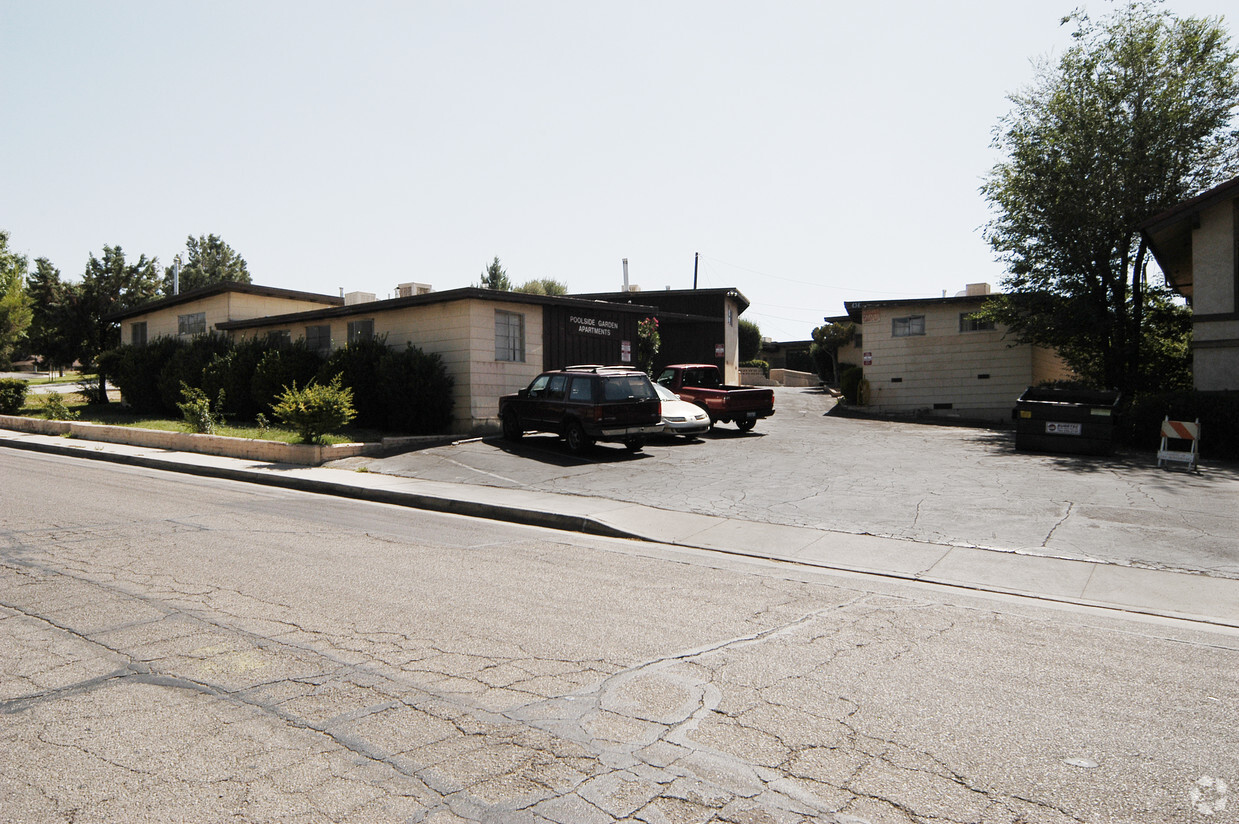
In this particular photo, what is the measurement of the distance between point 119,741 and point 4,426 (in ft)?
98.3

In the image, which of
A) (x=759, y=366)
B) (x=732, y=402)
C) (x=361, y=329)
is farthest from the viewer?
(x=759, y=366)

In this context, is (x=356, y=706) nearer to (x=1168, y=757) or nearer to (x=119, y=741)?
(x=119, y=741)

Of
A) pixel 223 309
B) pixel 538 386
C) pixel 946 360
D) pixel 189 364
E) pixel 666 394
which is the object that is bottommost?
pixel 666 394

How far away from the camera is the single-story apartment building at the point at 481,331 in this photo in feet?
63.4

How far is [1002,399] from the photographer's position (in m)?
27.0

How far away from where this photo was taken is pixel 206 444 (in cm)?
1905

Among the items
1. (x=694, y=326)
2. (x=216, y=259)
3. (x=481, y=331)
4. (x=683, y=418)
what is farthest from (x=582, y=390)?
(x=216, y=259)

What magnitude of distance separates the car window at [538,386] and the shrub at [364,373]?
14.6ft

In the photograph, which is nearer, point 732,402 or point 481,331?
point 481,331

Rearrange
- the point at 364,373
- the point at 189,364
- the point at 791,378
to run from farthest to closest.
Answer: the point at 791,378
the point at 189,364
the point at 364,373

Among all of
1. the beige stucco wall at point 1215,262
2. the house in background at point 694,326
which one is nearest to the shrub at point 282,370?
the house in background at point 694,326

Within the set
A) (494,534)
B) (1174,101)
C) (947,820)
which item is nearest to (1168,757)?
(947,820)

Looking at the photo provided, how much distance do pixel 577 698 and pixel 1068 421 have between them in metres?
15.7

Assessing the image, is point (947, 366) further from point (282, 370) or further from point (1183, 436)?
point (282, 370)
